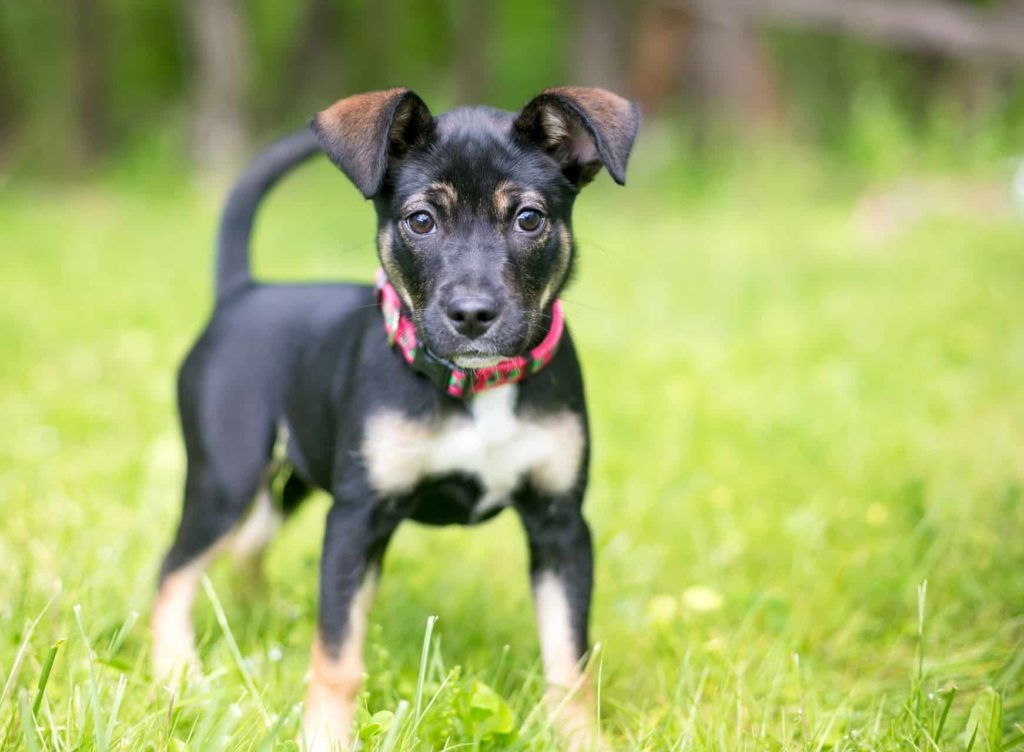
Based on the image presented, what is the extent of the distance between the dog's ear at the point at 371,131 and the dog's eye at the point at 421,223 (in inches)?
5.1

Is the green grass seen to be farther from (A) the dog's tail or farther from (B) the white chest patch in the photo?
(A) the dog's tail

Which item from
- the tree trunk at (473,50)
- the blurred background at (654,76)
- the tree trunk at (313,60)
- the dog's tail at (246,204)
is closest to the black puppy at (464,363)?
the dog's tail at (246,204)

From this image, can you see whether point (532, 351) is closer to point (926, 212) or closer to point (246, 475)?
point (246, 475)

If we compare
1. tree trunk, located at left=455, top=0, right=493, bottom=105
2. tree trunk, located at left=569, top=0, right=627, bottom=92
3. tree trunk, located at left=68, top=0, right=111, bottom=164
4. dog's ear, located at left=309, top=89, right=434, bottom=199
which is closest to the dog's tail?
dog's ear, located at left=309, top=89, right=434, bottom=199

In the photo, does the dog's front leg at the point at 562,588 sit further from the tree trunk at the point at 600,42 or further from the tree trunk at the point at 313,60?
the tree trunk at the point at 313,60

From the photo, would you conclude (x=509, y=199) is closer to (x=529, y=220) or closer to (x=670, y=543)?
(x=529, y=220)

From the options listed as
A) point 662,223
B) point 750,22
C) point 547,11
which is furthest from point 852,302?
point 547,11

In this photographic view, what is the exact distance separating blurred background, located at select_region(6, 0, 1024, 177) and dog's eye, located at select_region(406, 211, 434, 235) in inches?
421

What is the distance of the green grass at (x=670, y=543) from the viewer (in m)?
2.93

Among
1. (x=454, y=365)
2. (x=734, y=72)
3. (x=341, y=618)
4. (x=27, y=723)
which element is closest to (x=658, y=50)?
(x=734, y=72)

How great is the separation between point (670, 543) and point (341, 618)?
1.87 m

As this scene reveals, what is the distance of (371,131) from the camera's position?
2984mm

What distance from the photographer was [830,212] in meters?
11.8

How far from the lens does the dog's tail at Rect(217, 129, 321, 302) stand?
13.1 feet
